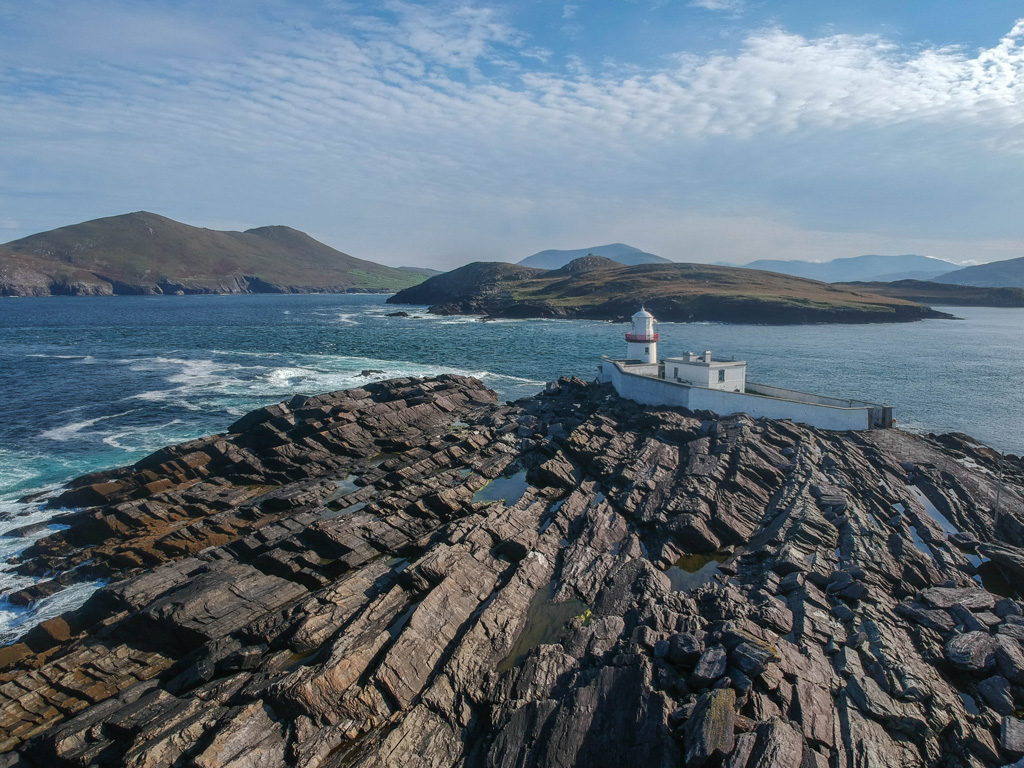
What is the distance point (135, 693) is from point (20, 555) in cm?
1288

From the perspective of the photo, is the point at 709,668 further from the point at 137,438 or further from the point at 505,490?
the point at 137,438

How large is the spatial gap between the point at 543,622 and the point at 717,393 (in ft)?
74.6

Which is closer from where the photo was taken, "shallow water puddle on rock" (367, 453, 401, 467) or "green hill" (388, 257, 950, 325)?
"shallow water puddle on rock" (367, 453, 401, 467)

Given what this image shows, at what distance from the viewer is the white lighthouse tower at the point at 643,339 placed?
44.6 meters

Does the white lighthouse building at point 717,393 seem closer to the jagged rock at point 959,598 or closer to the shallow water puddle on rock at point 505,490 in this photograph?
the shallow water puddle on rock at point 505,490

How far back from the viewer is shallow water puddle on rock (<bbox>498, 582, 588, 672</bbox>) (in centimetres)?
1605

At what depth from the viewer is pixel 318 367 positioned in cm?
6494

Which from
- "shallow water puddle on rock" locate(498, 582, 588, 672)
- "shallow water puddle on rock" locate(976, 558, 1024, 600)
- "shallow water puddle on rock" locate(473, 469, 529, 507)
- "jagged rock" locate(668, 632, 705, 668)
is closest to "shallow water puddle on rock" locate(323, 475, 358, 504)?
"shallow water puddle on rock" locate(473, 469, 529, 507)

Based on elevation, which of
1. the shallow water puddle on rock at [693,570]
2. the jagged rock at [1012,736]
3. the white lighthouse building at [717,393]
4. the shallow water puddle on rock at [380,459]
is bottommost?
the shallow water puddle on rock at [693,570]

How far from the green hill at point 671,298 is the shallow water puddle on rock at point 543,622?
376ft

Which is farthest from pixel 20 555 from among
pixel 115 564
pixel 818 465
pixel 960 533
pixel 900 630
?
pixel 960 533

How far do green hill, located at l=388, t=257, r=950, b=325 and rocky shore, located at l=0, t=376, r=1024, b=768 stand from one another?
102431mm

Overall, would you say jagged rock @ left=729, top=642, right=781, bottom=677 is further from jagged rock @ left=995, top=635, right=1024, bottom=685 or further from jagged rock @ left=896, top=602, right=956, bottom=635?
jagged rock @ left=995, top=635, right=1024, bottom=685

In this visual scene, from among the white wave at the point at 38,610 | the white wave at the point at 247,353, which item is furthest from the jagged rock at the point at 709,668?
the white wave at the point at 247,353
